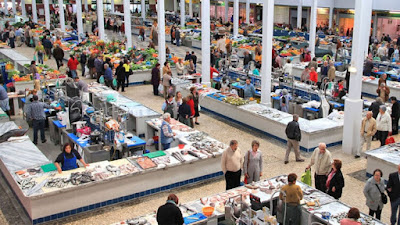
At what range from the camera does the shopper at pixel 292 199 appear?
7.99 metres

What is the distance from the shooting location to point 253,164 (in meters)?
9.66

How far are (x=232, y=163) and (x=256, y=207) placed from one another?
5.87 feet

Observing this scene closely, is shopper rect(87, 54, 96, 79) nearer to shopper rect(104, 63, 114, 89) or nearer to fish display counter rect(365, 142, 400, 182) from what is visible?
shopper rect(104, 63, 114, 89)

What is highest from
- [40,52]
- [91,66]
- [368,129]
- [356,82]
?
[356,82]

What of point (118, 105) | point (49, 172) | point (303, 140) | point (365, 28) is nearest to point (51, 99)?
point (118, 105)

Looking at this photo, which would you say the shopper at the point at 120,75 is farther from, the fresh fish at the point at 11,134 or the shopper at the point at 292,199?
the shopper at the point at 292,199

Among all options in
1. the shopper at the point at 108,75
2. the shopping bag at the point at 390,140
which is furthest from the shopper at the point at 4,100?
the shopping bag at the point at 390,140

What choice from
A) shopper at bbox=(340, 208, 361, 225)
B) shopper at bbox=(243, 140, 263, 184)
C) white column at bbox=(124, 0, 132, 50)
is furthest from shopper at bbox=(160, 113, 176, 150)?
white column at bbox=(124, 0, 132, 50)

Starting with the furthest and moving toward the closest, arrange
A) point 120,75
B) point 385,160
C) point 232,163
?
point 120,75 < point 385,160 < point 232,163

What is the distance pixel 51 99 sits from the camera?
1570 centimetres

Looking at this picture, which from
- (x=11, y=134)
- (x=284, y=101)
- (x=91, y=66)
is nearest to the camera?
(x=11, y=134)

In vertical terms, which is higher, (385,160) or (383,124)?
(383,124)

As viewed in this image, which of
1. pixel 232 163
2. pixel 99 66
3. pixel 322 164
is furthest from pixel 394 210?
pixel 99 66

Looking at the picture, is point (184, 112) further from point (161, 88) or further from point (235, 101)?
point (161, 88)
